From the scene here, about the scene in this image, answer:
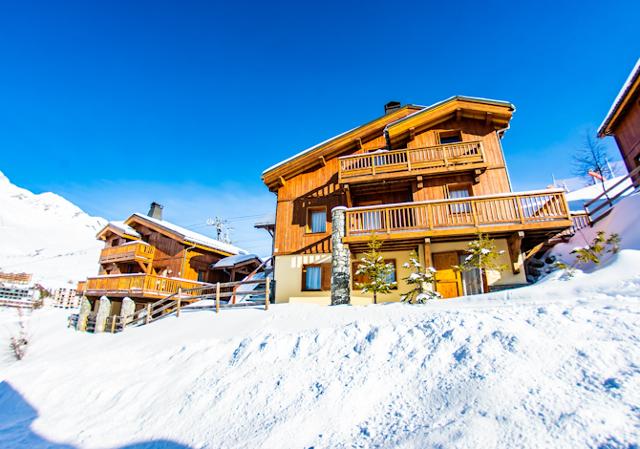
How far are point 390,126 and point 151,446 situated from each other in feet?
50.4

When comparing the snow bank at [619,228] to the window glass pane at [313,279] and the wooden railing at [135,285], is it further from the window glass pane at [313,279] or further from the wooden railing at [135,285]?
the wooden railing at [135,285]

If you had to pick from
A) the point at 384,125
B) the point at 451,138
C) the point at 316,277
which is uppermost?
the point at 384,125

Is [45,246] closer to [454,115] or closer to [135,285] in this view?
[135,285]

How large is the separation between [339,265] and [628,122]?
16479mm

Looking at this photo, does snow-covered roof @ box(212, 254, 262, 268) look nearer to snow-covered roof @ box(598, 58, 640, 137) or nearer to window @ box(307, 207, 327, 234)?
window @ box(307, 207, 327, 234)

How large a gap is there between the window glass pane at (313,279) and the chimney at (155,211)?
20.2m

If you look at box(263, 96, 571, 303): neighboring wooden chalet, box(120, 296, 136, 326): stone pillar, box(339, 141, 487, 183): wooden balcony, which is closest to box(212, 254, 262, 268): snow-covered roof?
box(120, 296, 136, 326): stone pillar

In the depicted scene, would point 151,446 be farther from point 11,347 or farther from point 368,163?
point 11,347

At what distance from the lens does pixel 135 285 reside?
19562 millimetres

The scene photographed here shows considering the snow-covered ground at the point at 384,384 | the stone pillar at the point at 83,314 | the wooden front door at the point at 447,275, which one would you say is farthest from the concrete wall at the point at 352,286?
the stone pillar at the point at 83,314

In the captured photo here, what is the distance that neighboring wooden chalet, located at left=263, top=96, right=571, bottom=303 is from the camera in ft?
38.9

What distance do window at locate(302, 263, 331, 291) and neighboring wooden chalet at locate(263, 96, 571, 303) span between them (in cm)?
5

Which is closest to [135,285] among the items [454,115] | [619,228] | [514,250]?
[514,250]

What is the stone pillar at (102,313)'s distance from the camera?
2019 centimetres
